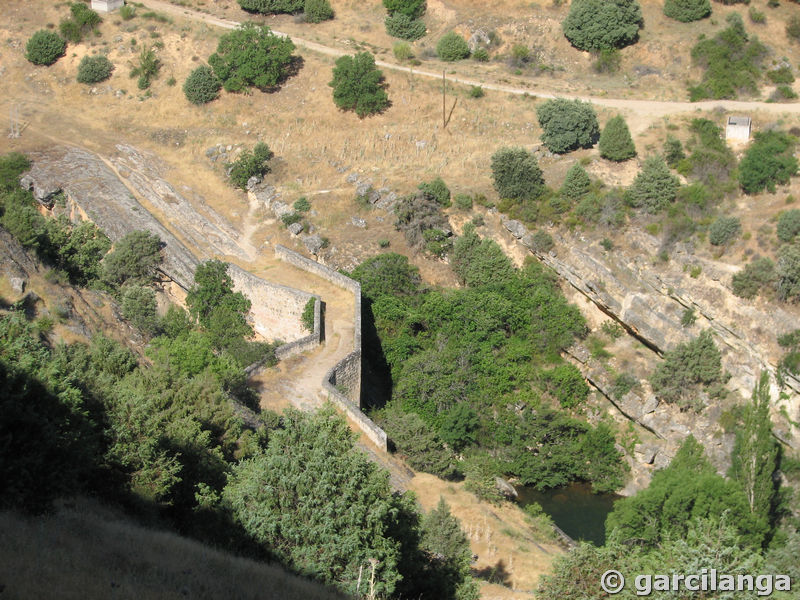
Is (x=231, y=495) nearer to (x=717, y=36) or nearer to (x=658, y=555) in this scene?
(x=658, y=555)

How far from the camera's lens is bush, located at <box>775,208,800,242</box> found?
1481 inches

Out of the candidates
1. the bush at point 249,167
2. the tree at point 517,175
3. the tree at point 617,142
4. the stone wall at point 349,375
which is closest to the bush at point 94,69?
the bush at point 249,167

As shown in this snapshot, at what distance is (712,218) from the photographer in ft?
133

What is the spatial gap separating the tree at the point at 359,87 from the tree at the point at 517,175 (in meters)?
10.1

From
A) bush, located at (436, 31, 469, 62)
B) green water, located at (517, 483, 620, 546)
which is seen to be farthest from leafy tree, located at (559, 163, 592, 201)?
bush, located at (436, 31, 469, 62)

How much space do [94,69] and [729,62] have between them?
37.8 meters

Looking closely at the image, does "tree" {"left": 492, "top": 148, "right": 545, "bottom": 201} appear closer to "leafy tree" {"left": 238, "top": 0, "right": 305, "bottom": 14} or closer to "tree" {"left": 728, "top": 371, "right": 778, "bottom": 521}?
"tree" {"left": 728, "top": 371, "right": 778, "bottom": 521}

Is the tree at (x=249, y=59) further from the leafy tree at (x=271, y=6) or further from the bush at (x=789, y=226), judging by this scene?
the bush at (x=789, y=226)

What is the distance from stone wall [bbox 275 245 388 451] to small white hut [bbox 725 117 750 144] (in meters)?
21.3

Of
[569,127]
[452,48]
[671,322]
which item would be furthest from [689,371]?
[452,48]

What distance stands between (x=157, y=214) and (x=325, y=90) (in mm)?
14323

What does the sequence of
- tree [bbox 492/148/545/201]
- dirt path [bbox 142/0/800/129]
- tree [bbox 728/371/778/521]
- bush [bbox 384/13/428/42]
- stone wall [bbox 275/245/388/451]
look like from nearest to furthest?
stone wall [bbox 275/245/388/451], tree [bbox 728/371/778/521], tree [bbox 492/148/545/201], dirt path [bbox 142/0/800/129], bush [bbox 384/13/428/42]

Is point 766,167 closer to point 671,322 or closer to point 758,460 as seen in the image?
point 671,322

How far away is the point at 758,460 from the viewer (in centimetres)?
3028
